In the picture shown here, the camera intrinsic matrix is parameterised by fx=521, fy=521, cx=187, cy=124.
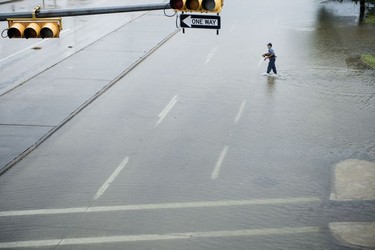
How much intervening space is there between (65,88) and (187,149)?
857 centimetres

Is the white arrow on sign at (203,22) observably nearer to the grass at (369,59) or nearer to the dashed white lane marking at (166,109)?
the dashed white lane marking at (166,109)

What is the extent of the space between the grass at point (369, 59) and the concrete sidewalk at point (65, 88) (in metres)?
11.5

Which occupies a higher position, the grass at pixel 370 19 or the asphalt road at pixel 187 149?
the grass at pixel 370 19

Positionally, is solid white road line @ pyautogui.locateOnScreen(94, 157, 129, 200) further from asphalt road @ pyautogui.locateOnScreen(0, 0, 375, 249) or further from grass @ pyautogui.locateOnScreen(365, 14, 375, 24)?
grass @ pyautogui.locateOnScreen(365, 14, 375, 24)

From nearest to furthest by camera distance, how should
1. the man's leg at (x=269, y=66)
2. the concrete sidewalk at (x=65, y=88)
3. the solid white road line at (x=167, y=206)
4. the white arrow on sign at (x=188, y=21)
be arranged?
the white arrow on sign at (x=188, y=21) < the solid white road line at (x=167, y=206) < the concrete sidewalk at (x=65, y=88) < the man's leg at (x=269, y=66)

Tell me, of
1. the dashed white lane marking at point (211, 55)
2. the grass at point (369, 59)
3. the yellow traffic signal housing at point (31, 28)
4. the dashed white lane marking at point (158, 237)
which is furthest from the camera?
the dashed white lane marking at point (211, 55)

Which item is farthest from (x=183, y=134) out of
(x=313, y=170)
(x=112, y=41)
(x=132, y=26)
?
(x=132, y=26)

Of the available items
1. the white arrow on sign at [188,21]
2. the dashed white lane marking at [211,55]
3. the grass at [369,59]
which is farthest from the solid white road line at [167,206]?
the grass at [369,59]

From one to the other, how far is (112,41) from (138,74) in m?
7.43

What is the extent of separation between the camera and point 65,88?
2319 cm

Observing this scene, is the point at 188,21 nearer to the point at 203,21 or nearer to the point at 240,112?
the point at 203,21

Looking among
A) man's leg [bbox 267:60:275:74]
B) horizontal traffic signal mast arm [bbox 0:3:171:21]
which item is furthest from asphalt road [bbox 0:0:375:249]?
horizontal traffic signal mast arm [bbox 0:3:171:21]

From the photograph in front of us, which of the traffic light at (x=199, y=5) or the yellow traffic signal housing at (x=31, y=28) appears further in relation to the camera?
the yellow traffic signal housing at (x=31, y=28)

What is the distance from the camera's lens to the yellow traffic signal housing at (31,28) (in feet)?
41.0
